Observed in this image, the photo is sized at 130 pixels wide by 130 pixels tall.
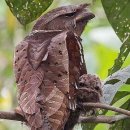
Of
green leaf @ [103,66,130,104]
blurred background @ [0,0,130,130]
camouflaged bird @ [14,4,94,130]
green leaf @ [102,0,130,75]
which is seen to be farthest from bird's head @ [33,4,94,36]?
blurred background @ [0,0,130,130]

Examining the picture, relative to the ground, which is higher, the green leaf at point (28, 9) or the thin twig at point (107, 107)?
the green leaf at point (28, 9)

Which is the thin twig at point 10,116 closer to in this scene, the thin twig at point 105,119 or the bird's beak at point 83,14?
the thin twig at point 105,119

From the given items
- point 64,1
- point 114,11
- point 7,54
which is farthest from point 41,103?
point 7,54

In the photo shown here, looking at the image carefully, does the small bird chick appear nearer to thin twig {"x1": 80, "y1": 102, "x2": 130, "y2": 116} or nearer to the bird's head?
thin twig {"x1": 80, "y1": 102, "x2": 130, "y2": 116}

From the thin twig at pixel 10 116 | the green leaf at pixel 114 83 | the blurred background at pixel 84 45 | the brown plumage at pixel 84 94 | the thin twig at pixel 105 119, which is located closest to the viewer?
the thin twig at pixel 10 116

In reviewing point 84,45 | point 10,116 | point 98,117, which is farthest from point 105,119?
point 84,45

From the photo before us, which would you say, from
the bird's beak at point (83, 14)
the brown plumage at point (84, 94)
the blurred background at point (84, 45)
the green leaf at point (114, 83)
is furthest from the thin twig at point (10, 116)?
the blurred background at point (84, 45)

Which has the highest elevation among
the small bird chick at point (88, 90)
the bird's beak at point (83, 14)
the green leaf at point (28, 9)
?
the green leaf at point (28, 9)

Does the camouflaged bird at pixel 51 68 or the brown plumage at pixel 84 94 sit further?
the brown plumage at pixel 84 94
